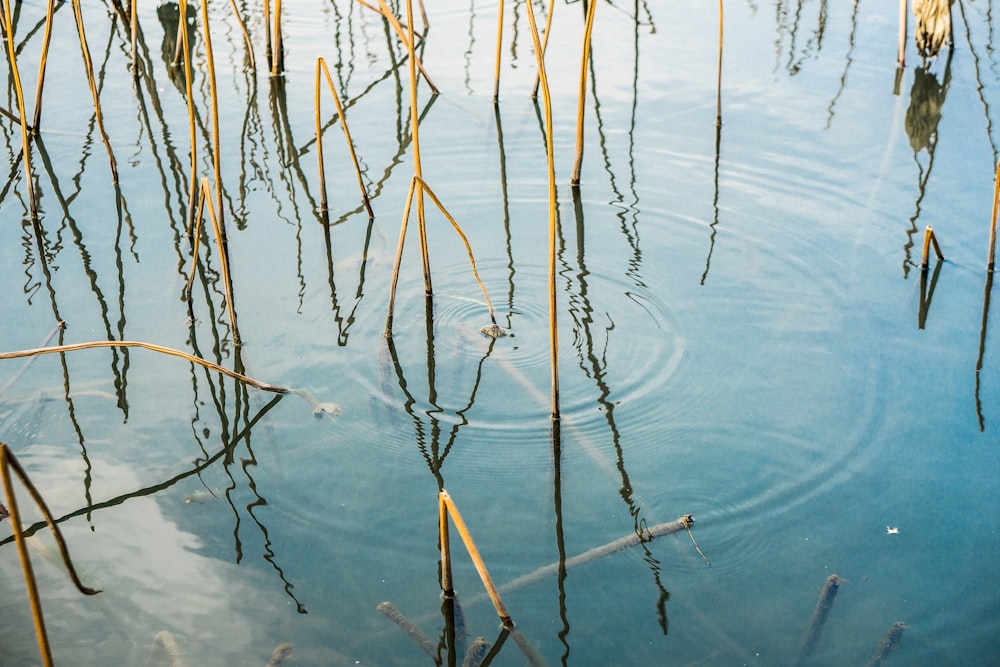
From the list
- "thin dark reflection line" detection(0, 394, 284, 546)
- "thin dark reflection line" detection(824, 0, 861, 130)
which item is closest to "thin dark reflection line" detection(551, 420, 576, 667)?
"thin dark reflection line" detection(0, 394, 284, 546)

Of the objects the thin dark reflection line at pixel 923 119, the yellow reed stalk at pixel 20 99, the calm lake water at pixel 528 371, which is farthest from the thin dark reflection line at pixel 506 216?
the yellow reed stalk at pixel 20 99

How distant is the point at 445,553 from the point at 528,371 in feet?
2.80

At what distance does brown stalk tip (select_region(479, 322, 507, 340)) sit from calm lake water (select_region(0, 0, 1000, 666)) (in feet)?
0.10

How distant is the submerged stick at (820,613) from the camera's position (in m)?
1.63

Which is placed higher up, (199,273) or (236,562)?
(199,273)

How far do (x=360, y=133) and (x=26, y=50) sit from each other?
1681 millimetres

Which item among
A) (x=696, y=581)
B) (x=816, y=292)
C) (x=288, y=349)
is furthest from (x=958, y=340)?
(x=288, y=349)

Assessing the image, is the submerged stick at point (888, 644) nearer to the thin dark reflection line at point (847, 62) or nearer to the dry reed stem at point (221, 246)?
the dry reed stem at point (221, 246)

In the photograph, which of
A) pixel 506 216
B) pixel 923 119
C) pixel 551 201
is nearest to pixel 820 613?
pixel 551 201

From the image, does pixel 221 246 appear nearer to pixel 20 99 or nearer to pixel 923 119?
pixel 20 99

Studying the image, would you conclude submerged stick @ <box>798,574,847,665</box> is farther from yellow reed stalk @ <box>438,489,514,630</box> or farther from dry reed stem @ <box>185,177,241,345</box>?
dry reed stem @ <box>185,177,241,345</box>

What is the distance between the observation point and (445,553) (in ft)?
5.05

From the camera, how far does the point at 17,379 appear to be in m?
2.29

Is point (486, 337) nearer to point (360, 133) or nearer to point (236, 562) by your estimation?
point (236, 562)
